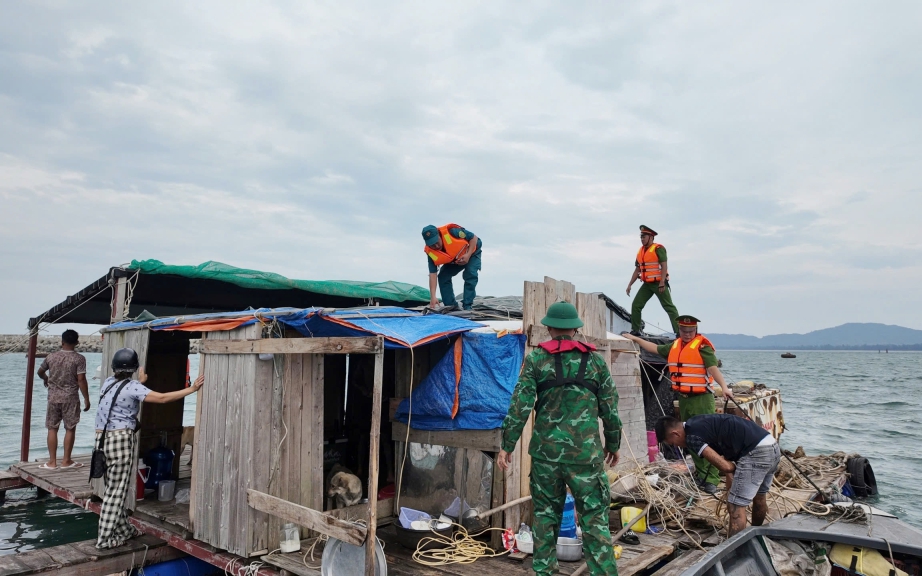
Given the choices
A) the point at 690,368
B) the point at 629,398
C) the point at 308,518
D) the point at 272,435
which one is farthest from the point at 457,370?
the point at 629,398

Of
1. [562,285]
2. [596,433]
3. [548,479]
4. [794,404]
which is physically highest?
[562,285]

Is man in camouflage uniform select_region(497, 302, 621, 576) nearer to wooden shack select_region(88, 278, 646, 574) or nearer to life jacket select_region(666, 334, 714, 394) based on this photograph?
wooden shack select_region(88, 278, 646, 574)

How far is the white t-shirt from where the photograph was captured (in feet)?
24.1

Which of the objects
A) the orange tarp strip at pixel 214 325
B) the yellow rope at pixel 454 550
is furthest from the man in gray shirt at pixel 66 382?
the yellow rope at pixel 454 550

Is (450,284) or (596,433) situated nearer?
(596,433)

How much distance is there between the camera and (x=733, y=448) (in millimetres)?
6324

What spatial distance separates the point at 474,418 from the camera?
7.06 meters

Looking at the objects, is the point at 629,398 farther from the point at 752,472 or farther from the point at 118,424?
the point at 118,424

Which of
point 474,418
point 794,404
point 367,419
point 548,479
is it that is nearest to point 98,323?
point 367,419

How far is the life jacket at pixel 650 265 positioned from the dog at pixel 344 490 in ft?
19.0

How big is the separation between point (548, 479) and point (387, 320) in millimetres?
2701

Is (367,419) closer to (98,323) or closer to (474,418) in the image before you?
(474,418)

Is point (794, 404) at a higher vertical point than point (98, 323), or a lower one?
lower

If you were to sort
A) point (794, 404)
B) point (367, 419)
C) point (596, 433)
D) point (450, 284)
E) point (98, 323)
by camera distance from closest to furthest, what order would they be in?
point (596, 433), point (450, 284), point (367, 419), point (98, 323), point (794, 404)
